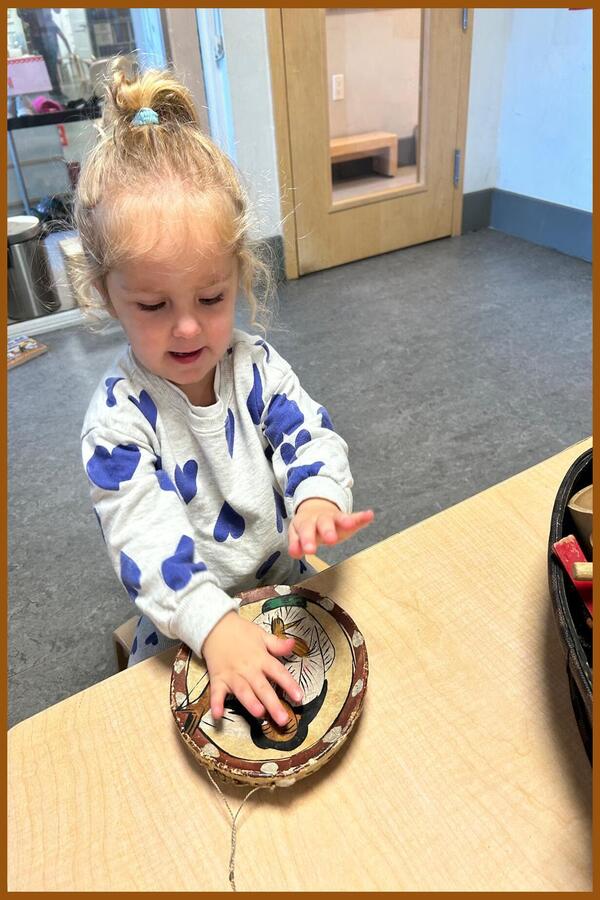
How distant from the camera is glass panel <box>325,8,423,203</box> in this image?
2.66 metres

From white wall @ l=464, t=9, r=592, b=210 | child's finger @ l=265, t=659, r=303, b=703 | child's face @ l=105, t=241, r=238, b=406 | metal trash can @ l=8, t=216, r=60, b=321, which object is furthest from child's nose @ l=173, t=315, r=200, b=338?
white wall @ l=464, t=9, r=592, b=210

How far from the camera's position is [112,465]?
2.21 feet

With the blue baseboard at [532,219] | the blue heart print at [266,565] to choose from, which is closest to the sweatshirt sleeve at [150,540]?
the blue heart print at [266,565]

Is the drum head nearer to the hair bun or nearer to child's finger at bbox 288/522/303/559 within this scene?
child's finger at bbox 288/522/303/559

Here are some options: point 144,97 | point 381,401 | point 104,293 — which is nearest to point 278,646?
point 104,293

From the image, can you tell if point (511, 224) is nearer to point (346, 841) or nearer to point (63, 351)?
point (63, 351)

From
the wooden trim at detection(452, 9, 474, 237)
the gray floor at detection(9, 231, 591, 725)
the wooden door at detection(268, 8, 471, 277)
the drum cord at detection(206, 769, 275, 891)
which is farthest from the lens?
the wooden trim at detection(452, 9, 474, 237)

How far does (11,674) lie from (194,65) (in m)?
2.30

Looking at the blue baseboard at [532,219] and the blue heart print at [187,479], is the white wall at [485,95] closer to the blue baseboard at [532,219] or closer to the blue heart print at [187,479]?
the blue baseboard at [532,219]

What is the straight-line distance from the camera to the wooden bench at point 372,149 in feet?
9.32

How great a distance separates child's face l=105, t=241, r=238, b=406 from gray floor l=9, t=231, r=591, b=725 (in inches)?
33.6

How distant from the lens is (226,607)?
0.57 m

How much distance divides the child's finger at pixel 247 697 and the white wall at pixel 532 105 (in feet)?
9.18

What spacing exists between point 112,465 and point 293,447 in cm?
20
